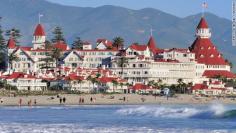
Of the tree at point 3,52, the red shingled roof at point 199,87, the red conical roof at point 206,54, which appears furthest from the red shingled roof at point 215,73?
the tree at point 3,52

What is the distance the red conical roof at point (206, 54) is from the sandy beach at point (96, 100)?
36.9m

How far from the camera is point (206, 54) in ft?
520

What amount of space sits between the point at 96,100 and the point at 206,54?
56.5 meters

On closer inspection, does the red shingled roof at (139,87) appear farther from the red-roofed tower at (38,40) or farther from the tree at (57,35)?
the tree at (57,35)

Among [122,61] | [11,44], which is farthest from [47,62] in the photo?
[122,61]

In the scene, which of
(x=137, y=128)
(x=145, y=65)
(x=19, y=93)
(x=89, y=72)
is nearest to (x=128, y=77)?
(x=145, y=65)

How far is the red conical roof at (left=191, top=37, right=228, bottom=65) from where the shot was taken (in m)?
156

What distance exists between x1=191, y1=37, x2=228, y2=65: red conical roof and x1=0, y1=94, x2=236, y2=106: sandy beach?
1452 inches

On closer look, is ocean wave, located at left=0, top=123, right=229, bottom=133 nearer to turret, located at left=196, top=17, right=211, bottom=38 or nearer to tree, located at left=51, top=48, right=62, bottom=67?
tree, located at left=51, top=48, right=62, bottom=67

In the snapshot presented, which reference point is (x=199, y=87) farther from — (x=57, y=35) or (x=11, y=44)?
(x=57, y=35)

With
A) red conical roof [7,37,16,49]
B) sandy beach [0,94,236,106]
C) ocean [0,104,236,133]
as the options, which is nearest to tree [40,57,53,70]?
red conical roof [7,37,16,49]

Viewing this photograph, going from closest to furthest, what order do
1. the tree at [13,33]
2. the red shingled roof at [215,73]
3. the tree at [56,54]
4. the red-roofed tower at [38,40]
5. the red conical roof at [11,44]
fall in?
the tree at [56,54], the red shingled roof at [215,73], the red conical roof at [11,44], the red-roofed tower at [38,40], the tree at [13,33]

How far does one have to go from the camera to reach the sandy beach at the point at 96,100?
97938 mm

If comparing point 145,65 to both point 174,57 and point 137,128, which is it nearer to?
point 174,57
